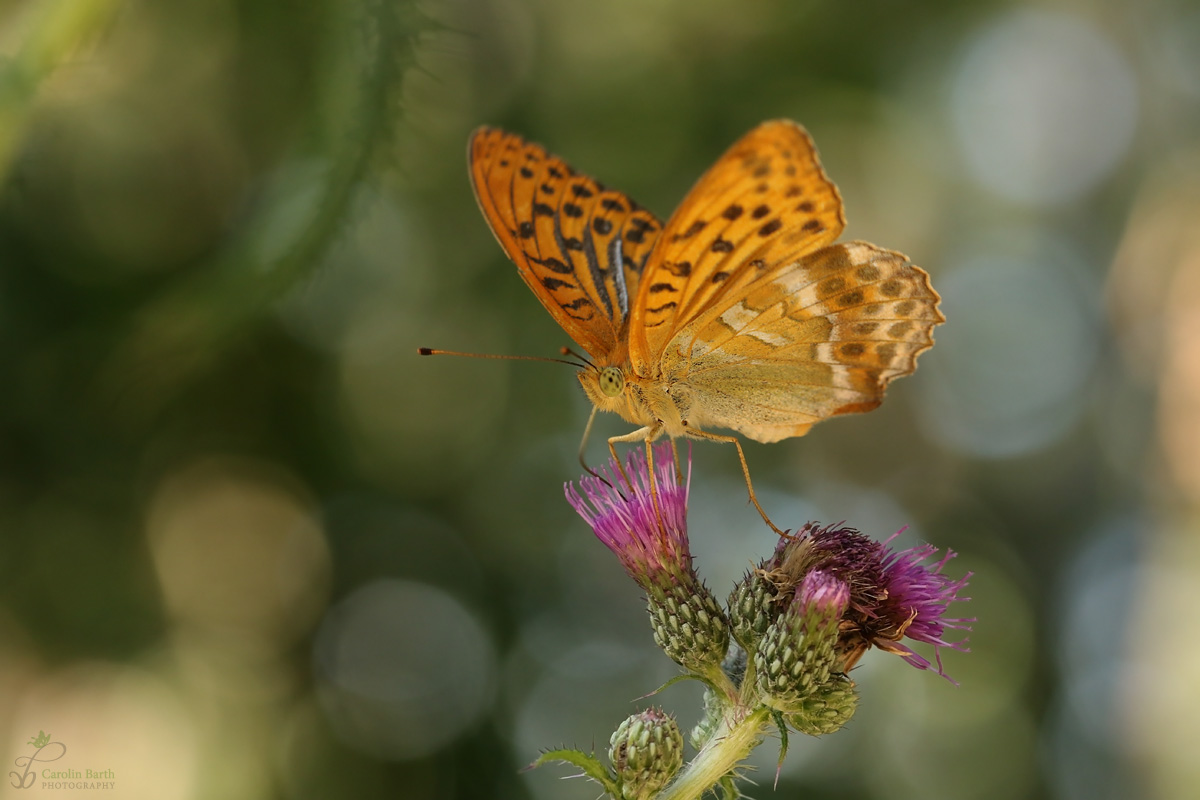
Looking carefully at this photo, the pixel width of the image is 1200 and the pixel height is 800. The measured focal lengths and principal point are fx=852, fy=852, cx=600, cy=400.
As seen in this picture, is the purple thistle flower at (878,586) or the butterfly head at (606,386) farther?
the butterfly head at (606,386)

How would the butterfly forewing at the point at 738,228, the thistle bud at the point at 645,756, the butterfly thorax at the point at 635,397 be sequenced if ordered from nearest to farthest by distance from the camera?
the thistle bud at the point at 645,756
the butterfly forewing at the point at 738,228
the butterfly thorax at the point at 635,397

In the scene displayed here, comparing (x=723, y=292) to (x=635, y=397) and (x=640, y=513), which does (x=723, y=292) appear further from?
(x=640, y=513)

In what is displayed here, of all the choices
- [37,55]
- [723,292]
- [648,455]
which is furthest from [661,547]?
[37,55]

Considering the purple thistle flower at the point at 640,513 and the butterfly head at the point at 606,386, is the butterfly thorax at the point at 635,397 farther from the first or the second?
the purple thistle flower at the point at 640,513

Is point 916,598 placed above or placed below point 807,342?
below

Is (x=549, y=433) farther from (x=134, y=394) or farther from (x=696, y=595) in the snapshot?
(x=696, y=595)

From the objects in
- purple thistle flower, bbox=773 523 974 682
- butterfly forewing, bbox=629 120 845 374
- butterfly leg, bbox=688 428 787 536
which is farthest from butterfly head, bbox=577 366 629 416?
purple thistle flower, bbox=773 523 974 682

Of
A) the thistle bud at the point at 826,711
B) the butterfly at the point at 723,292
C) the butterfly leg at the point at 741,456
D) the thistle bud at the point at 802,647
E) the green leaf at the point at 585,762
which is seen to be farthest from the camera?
the butterfly leg at the point at 741,456

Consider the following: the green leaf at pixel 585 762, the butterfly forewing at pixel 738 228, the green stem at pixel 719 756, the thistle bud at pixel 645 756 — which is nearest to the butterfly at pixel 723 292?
the butterfly forewing at pixel 738 228
